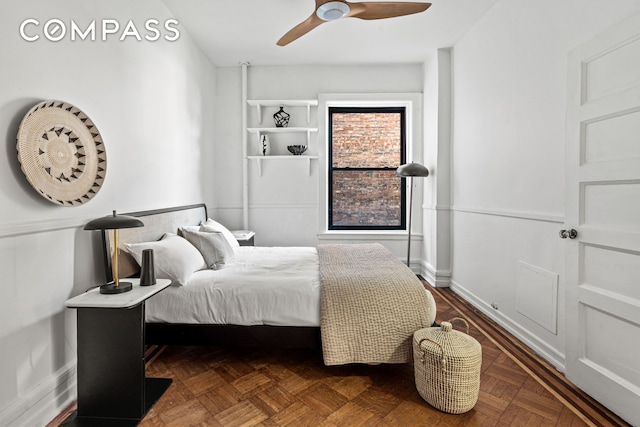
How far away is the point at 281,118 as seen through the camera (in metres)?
4.36

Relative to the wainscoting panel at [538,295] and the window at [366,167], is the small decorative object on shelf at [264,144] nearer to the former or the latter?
the window at [366,167]

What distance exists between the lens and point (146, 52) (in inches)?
103

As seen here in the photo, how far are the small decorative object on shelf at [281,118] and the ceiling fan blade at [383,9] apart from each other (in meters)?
1.99

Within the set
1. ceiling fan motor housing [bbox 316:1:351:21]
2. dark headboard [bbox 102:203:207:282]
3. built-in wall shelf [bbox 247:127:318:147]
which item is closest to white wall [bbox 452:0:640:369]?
ceiling fan motor housing [bbox 316:1:351:21]

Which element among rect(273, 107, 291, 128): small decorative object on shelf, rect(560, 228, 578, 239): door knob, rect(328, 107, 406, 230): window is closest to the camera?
rect(560, 228, 578, 239): door knob

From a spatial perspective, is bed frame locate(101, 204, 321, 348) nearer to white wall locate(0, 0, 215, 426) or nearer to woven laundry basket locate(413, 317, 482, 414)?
white wall locate(0, 0, 215, 426)

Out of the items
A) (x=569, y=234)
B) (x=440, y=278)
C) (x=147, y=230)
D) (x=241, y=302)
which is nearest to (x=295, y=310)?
(x=241, y=302)

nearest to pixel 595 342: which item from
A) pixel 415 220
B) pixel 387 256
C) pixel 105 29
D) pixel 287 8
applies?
pixel 387 256

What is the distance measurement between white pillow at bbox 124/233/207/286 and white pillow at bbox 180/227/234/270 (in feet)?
0.56

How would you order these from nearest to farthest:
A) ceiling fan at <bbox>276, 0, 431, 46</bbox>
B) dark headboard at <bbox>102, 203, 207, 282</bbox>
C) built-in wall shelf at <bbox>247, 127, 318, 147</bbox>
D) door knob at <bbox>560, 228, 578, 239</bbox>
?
door knob at <bbox>560, 228, 578, 239</bbox>
dark headboard at <bbox>102, 203, 207, 282</bbox>
ceiling fan at <bbox>276, 0, 431, 46</bbox>
built-in wall shelf at <bbox>247, 127, 318, 147</bbox>

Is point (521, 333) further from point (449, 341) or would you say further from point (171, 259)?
point (171, 259)

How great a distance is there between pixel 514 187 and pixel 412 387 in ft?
5.71

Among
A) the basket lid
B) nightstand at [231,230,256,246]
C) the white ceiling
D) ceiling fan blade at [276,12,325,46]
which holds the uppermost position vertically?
the white ceiling

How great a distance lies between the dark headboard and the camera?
2039 millimetres
